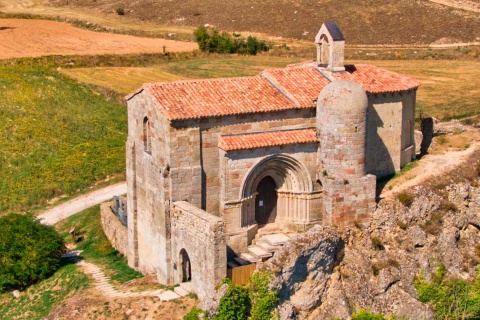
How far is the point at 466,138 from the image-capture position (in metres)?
38.9

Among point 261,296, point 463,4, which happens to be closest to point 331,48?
point 261,296

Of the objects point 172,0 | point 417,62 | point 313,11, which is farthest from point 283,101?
point 172,0

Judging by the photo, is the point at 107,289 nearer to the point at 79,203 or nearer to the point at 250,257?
the point at 250,257

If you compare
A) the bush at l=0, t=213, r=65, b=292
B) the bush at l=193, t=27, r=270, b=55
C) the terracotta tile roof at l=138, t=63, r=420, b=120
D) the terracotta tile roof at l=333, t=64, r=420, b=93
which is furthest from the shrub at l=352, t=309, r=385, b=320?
the bush at l=193, t=27, r=270, b=55

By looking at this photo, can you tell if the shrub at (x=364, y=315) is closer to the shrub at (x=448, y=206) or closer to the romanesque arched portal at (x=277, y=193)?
the romanesque arched portal at (x=277, y=193)

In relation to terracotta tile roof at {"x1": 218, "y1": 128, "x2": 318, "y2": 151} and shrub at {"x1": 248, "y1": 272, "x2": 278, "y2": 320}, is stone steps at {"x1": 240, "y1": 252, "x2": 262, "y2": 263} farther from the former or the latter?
terracotta tile roof at {"x1": 218, "y1": 128, "x2": 318, "y2": 151}

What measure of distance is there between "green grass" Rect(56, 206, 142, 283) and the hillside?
4453 centimetres

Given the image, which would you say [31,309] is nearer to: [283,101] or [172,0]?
[283,101]

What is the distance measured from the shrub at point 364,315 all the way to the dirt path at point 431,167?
17.3 feet

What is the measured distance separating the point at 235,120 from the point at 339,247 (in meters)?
6.29

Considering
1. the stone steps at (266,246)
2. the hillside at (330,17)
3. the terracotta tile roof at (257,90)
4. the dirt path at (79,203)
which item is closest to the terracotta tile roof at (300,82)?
the terracotta tile roof at (257,90)

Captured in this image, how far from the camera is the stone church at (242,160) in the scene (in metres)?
28.8

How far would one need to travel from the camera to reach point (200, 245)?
26.9 metres

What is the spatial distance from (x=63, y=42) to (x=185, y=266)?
2172 inches
